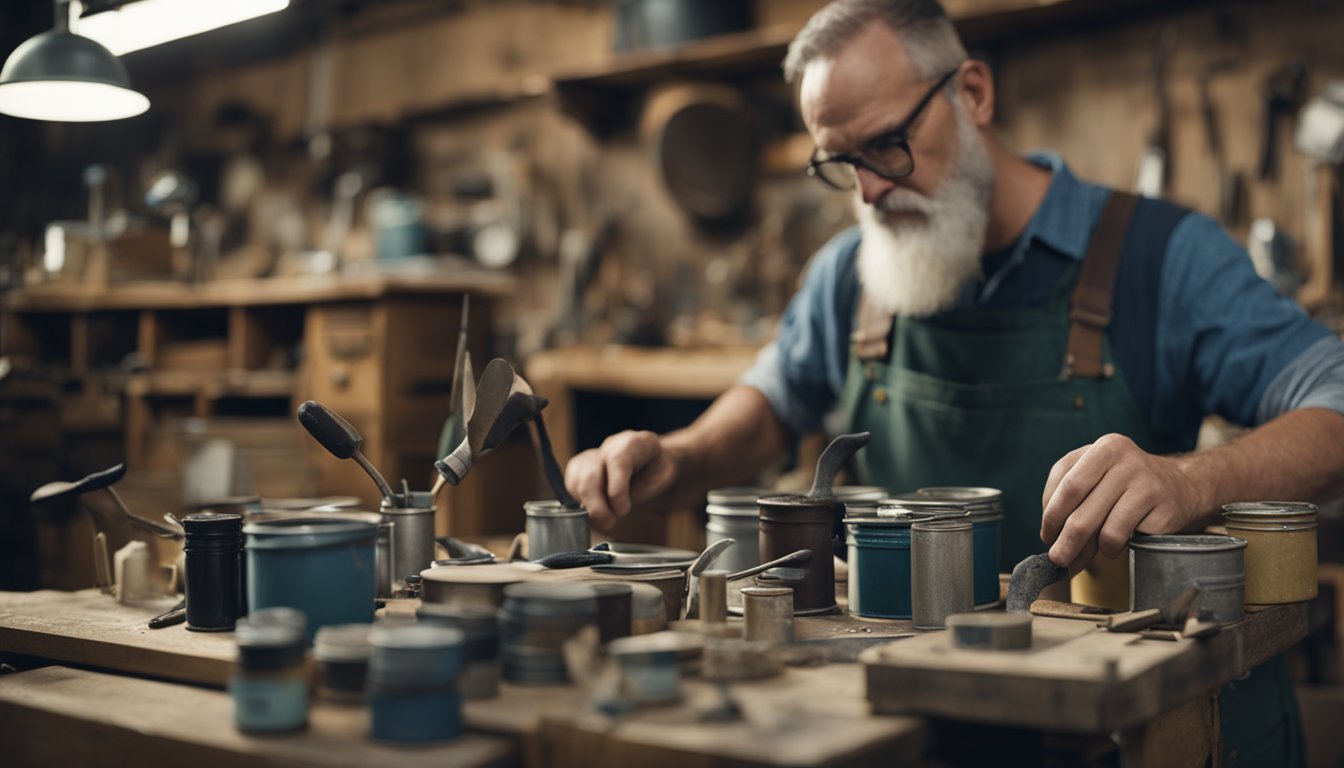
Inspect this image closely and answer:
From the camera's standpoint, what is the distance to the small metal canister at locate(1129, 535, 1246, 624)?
1512 mm

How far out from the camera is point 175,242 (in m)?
6.00

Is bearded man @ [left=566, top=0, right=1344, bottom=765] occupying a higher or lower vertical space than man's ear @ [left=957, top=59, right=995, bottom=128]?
lower

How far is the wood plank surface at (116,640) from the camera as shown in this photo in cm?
Answer: 148

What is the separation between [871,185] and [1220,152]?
2074 millimetres

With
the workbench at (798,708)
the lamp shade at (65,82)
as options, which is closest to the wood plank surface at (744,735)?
the workbench at (798,708)

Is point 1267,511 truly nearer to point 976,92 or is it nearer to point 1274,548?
point 1274,548

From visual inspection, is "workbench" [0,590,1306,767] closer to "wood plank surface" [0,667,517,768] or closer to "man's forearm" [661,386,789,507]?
"wood plank surface" [0,667,517,768]

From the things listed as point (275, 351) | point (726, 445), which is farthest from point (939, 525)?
point (275, 351)

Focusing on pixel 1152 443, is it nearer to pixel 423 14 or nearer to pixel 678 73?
pixel 678 73

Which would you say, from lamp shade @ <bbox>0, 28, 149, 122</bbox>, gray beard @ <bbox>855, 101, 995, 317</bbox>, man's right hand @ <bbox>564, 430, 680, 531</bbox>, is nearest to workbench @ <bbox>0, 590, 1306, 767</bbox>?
man's right hand @ <bbox>564, 430, 680, 531</bbox>

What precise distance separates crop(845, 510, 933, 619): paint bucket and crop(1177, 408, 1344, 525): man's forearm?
0.43 metres

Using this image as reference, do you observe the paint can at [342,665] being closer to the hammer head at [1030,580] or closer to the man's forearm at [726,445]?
the hammer head at [1030,580]

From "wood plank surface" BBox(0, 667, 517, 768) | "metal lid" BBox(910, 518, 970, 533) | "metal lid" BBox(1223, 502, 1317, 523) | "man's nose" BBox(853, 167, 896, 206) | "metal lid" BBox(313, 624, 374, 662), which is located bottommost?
"wood plank surface" BBox(0, 667, 517, 768)

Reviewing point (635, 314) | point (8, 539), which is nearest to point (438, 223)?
point (635, 314)
